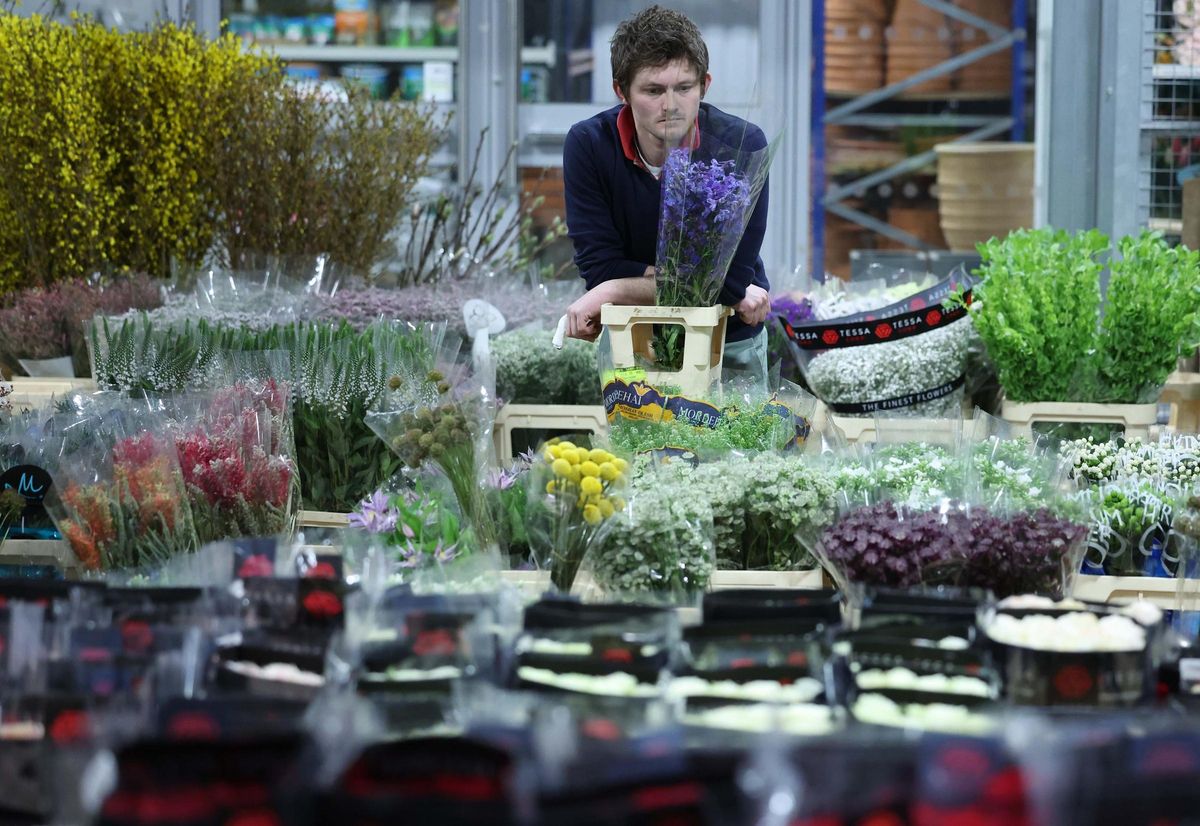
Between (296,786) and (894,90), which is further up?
(894,90)

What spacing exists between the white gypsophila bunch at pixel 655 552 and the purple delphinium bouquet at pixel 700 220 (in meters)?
0.73

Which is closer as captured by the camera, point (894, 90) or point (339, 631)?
point (339, 631)

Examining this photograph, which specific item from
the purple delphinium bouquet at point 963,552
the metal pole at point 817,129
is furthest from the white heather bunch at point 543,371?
the metal pole at point 817,129

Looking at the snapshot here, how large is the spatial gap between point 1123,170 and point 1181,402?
1054 millimetres

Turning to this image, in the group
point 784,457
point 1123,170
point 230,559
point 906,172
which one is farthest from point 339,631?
point 906,172

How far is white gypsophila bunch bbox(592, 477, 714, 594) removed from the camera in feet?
5.83

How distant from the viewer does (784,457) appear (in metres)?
2.19

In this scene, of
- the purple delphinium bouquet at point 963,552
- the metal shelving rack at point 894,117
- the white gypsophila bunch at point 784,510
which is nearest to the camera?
the purple delphinium bouquet at point 963,552

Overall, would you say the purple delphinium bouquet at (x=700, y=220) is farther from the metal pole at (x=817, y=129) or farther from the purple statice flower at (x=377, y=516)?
the metal pole at (x=817, y=129)

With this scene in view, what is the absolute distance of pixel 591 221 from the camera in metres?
2.75

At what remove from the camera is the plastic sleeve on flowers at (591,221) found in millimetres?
2734

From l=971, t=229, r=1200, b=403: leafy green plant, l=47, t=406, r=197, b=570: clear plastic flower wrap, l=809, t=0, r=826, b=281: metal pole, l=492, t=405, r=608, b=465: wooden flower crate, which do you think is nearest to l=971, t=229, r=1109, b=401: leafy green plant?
l=971, t=229, r=1200, b=403: leafy green plant

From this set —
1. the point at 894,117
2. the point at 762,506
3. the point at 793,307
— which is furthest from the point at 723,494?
the point at 894,117

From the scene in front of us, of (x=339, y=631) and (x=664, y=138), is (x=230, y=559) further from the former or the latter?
(x=664, y=138)
